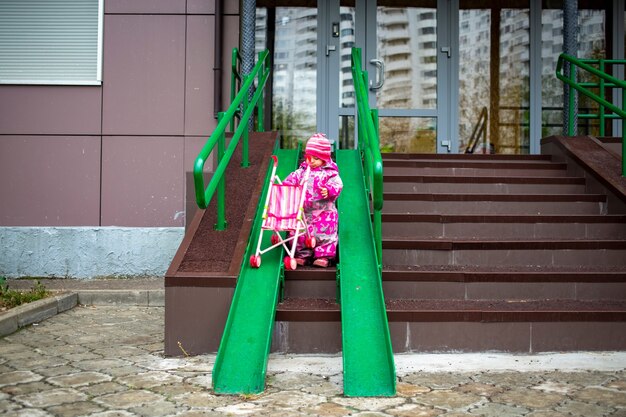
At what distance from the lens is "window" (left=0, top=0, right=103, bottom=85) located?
8.45 meters

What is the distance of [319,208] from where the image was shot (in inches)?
209

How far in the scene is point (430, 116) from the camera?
9.66m

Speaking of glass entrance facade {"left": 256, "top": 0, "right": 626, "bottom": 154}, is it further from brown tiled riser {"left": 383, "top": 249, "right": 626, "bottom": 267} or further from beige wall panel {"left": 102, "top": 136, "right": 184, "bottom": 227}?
brown tiled riser {"left": 383, "top": 249, "right": 626, "bottom": 267}

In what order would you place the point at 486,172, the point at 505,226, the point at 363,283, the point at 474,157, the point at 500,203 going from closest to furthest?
the point at 363,283 < the point at 505,226 < the point at 500,203 < the point at 486,172 < the point at 474,157

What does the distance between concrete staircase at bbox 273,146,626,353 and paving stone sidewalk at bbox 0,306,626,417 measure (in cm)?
23

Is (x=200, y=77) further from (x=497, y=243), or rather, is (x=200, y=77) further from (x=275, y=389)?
(x=275, y=389)

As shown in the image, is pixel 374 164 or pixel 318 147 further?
pixel 318 147

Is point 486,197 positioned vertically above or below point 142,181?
below

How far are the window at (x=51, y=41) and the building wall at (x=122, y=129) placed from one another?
0.61 ft

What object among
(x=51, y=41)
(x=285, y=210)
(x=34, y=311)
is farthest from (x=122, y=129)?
(x=285, y=210)

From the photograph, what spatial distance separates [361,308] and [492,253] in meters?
1.64

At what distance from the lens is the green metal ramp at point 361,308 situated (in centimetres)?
370

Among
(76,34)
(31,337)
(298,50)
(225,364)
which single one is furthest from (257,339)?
(298,50)

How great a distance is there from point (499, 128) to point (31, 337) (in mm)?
7574
